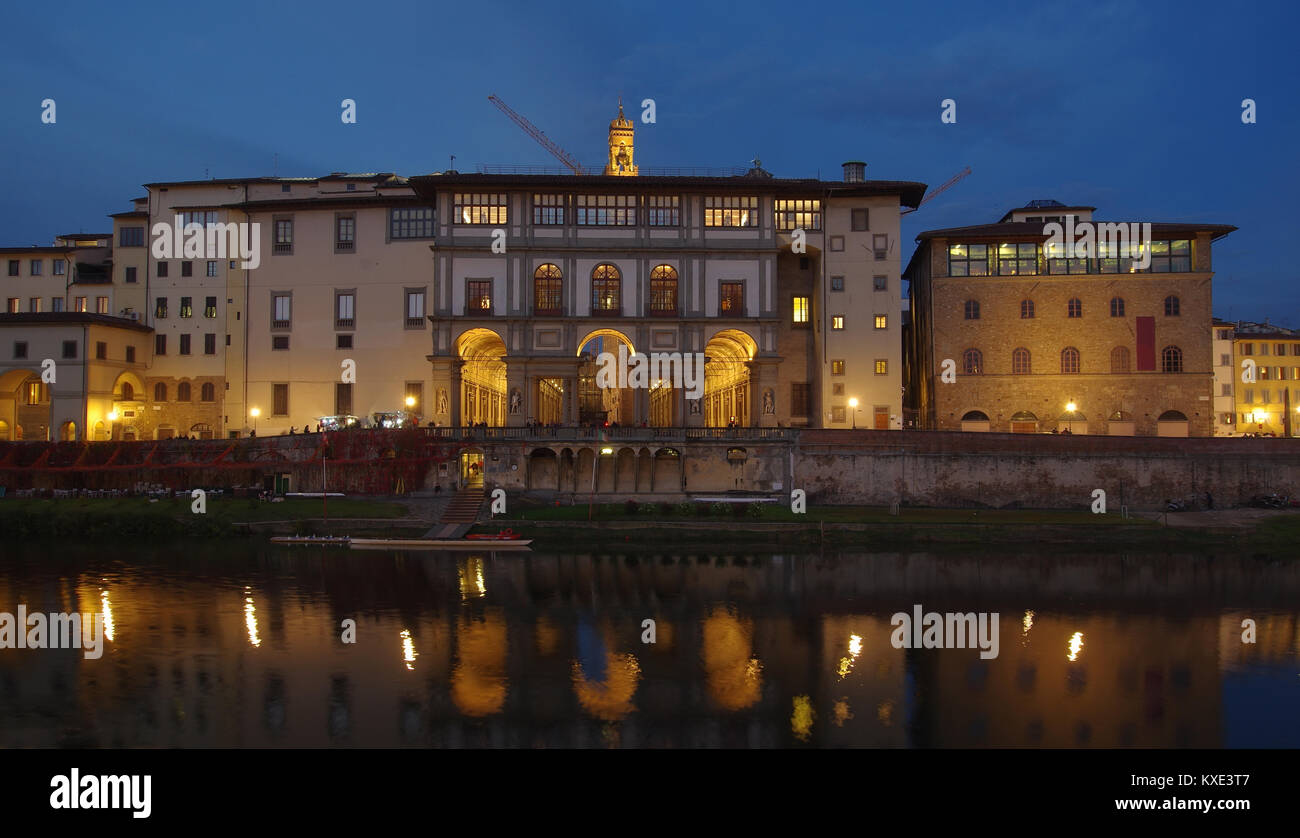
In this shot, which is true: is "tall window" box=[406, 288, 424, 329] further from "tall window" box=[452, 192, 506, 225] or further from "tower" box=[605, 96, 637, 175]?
"tower" box=[605, 96, 637, 175]

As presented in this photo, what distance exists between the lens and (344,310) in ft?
209

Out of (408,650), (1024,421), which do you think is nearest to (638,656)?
(408,650)

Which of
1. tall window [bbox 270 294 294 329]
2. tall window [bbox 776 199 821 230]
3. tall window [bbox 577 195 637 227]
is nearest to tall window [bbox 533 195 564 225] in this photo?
tall window [bbox 577 195 637 227]

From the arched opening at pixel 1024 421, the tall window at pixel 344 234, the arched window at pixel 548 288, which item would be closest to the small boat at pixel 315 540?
the arched window at pixel 548 288

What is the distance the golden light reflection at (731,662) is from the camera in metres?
22.8

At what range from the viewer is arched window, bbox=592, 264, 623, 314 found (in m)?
59.3

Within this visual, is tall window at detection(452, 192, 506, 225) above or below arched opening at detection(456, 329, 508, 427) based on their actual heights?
above

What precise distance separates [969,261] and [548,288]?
30802 mm

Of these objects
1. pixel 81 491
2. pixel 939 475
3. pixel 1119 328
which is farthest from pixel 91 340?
pixel 1119 328

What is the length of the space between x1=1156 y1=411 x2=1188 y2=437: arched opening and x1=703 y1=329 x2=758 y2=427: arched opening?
29340mm

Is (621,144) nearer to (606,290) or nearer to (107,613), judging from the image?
(606,290)

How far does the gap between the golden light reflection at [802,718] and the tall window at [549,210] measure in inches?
1706
